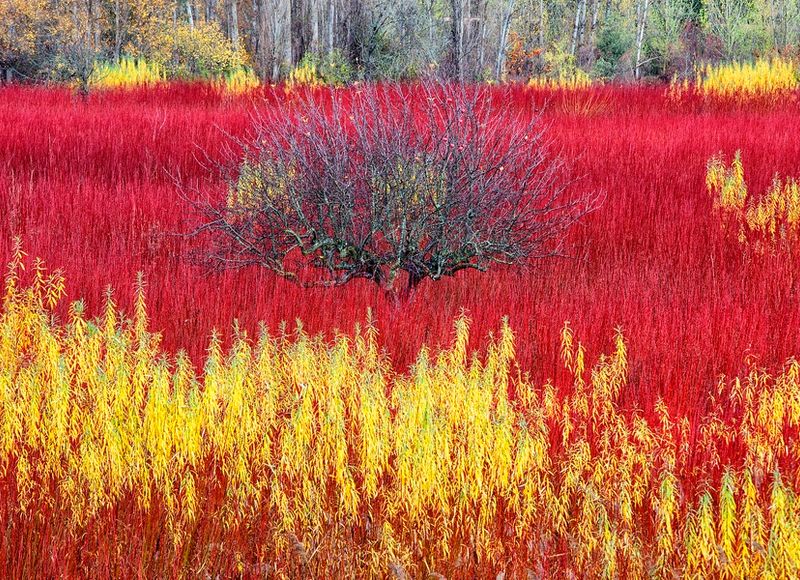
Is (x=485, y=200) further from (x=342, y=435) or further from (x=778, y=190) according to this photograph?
(x=342, y=435)

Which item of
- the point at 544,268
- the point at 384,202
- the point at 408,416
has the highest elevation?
the point at 384,202

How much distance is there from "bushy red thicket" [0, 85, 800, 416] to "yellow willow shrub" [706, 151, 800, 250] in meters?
0.14

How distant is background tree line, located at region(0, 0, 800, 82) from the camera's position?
1688 centimetres

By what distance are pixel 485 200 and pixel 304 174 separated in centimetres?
98

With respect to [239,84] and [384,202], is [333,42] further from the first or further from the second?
[384,202]

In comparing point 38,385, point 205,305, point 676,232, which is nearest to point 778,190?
point 676,232

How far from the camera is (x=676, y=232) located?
668cm

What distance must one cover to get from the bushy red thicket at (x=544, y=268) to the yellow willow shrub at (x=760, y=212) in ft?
0.47

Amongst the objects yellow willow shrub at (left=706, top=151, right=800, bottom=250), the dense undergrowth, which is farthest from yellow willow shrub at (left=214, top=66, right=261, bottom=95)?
yellow willow shrub at (left=706, top=151, right=800, bottom=250)

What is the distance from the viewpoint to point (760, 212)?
6.45 m

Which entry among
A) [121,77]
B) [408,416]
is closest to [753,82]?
[121,77]

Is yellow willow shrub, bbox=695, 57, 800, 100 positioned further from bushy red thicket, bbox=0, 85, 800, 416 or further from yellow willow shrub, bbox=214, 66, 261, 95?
yellow willow shrub, bbox=214, 66, 261, 95

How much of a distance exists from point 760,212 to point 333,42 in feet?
41.7

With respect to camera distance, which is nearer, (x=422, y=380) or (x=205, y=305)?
(x=422, y=380)
